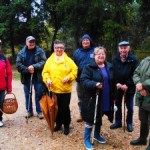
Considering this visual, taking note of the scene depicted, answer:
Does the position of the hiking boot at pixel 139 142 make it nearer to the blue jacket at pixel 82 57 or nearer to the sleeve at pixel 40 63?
the blue jacket at pixel 82 57

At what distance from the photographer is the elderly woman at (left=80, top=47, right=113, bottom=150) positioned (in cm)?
576

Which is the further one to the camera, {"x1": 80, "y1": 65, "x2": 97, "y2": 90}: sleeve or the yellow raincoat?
the yellow raincoat

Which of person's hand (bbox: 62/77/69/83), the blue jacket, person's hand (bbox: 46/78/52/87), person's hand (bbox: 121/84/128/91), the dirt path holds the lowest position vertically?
the dirt path

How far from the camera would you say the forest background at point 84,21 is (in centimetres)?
1778


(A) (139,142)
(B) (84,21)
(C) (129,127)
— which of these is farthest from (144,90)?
(B) (84,21)

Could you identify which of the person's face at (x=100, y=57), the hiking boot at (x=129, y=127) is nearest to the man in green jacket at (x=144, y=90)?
the person's face at (x=100, y=57)

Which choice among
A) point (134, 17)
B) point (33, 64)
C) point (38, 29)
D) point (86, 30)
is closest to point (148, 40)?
point (134, 17)

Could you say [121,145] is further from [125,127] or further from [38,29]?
[38,29]

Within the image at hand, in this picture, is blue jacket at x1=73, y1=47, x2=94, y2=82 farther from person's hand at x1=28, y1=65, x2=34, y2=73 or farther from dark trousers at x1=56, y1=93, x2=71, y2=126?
person's hand at x1=28, y1=65, x2=34, y2=73

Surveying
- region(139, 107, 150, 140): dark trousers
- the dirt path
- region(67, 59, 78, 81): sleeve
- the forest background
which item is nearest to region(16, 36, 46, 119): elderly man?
the dirt path

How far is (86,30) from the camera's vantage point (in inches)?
785

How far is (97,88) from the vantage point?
566cm

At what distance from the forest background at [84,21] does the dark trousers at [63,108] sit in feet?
35.5

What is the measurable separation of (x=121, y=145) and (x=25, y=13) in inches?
754
